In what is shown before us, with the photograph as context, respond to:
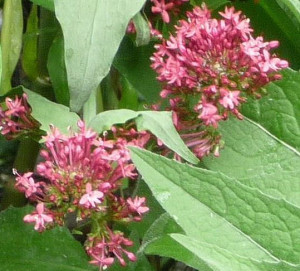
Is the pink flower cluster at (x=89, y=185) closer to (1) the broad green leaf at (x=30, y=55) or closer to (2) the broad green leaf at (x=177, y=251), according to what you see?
Result: (2) the broad green leaf at (x=177, y=251)

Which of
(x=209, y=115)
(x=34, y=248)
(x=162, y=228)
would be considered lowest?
(x=34, y=248)

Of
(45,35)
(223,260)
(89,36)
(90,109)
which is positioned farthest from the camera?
(45,35)

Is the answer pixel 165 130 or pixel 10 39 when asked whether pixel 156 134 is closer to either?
pixel 165 130

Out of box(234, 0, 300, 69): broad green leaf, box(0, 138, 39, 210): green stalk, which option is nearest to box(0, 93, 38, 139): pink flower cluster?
box(0, 138, 39, 210): green stalk

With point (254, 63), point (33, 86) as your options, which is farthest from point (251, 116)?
point (33, 86)

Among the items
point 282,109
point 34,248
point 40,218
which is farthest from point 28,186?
point 282,109

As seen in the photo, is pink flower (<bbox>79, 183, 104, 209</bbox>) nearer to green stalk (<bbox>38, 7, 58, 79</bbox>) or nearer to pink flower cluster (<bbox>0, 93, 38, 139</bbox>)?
pink flower cluster (<bbox>0, 93, 38, 139</bbox>)

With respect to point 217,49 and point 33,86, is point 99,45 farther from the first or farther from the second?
point 33,86
